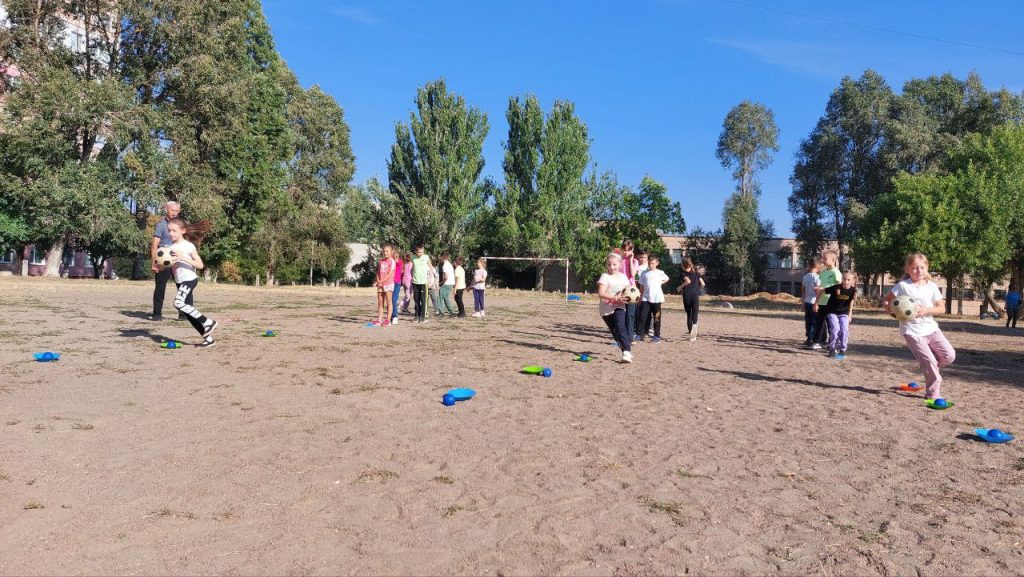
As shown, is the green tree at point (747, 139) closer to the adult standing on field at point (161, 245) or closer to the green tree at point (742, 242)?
the green tree at point (742, 242)

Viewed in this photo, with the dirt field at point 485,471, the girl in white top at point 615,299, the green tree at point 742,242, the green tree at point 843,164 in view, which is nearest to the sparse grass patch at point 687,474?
the dirt field at point 485,471

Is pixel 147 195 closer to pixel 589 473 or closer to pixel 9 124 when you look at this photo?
pixel 9 124

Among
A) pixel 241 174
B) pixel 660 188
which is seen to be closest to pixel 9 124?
pixel 241 174

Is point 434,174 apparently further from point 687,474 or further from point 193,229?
point 687,474

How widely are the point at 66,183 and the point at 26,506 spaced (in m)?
34.8

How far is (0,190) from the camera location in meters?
33.2

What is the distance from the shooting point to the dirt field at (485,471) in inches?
134

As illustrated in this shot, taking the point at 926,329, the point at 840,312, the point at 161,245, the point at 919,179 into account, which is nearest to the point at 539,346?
the point at 840,312

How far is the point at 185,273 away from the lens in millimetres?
10609

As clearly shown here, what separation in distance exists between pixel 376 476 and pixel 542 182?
5178 centimetres

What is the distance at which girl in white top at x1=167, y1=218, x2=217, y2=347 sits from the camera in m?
10.5

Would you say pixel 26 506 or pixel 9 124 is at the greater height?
pixel 9 124

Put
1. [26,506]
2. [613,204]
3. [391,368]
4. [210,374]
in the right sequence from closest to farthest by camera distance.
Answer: [26,506] → [210,374] → [391,368] → [613,204]

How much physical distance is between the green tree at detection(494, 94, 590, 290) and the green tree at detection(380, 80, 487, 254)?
354 centimetres
